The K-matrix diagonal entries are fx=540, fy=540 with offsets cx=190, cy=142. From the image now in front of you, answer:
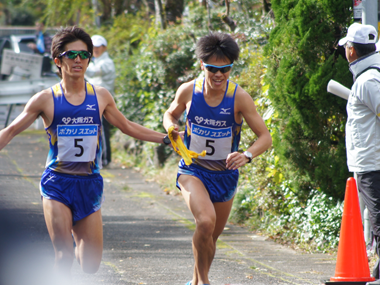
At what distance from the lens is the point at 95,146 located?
411 cm

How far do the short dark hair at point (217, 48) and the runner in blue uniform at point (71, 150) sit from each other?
35.7 inches

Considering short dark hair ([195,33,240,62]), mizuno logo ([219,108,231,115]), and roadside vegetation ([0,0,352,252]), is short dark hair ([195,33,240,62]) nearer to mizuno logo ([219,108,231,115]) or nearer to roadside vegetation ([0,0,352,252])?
mizuno logo ([219,108,231,115])

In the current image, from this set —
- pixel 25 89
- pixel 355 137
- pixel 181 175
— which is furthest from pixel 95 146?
pixel 25 89

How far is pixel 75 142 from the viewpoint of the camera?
158 inches

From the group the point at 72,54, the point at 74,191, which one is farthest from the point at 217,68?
the point at 74,191

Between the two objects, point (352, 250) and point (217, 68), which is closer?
point (217, 68)

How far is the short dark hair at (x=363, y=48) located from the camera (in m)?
4.53

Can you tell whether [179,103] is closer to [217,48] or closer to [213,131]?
[213,131]

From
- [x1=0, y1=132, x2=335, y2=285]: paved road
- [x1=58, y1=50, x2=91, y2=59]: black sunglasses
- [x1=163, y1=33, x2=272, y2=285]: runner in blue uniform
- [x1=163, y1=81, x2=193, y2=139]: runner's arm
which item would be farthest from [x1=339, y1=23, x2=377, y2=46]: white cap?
[x1=58, y1=50, x2=91, y2=59]: black sunglasses

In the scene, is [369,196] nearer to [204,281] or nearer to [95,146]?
[204,281]

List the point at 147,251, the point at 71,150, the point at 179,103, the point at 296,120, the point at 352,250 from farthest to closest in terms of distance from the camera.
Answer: the point at 147,251 → the point at 296,120 → the point at 179,103 → the point at 352,250 → the point at 71,150

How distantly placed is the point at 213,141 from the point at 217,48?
76 cm

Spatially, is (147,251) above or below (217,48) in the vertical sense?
below

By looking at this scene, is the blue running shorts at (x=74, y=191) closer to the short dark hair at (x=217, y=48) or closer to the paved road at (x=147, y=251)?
the paved road at (x=147, y=251)
